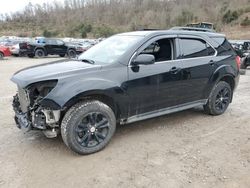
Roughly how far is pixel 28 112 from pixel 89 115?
0.85m

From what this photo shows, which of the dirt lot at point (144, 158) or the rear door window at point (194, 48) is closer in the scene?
the dirt lot at point (144, 158)

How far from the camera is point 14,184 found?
3318 millimetres

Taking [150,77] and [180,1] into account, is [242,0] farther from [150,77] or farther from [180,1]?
[150,77]

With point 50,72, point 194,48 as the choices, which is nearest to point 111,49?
point 50,72

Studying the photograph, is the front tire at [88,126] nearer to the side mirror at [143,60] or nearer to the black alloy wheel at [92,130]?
the black alloy wheel at [92,130]

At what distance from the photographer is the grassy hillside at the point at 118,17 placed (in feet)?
171

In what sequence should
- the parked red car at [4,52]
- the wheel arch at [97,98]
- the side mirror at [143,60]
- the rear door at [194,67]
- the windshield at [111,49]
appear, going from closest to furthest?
the wheel arch at [97,98]
the side mirror at [143,60]
the windshield at [111,49]
the rear door at [194,67]
the parked red car at [4,52]

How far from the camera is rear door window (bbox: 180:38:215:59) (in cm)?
507

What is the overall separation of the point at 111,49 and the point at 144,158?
6.31 ft

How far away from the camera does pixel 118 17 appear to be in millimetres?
80812

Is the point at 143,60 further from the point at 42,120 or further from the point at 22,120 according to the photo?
the point at 22,120

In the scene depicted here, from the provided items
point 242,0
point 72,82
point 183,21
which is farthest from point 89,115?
point 242,0

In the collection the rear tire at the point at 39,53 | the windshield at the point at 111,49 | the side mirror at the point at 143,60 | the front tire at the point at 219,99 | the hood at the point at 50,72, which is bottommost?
the rear tire at the point at 39,53

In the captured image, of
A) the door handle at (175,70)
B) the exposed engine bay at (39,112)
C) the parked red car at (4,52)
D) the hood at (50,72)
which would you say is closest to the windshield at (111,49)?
the hood at (50,72)
